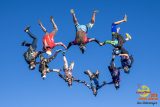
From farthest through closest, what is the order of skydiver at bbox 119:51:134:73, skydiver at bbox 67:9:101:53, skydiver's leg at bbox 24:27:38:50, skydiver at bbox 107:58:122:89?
skydiver at bbox 107:58:122:89 → skydiver's leg at bbox 24:27:38:50 → skydiver at bbox 119:51:134:73 → skydiver at bbox 67:9:101:53

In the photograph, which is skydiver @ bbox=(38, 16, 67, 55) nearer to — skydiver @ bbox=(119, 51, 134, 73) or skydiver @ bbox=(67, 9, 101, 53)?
skydiver @ bbox=(67, 9, 101, 53)

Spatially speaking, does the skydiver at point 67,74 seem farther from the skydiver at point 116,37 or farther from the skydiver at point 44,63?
the skydiver at point 116,37

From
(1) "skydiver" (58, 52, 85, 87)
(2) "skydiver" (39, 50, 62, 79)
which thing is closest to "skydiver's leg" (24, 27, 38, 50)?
(2) "skydiver" (39, 50, 62, 79)

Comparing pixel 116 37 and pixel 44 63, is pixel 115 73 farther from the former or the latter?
pixel 44 63

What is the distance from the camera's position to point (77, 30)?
122ft

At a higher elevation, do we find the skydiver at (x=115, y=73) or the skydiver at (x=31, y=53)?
A: the skydiver at (x=31, y=53)

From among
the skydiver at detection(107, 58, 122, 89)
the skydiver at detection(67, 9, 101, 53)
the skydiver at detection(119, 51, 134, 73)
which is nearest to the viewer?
the skydiver at detection(67, 9, 101, 53)

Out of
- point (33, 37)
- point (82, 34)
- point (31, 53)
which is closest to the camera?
point (82, 34)

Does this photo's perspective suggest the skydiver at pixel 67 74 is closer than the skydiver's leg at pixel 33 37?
No

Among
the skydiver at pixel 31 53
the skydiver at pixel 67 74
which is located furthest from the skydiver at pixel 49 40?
the skydiver at pixel 67 74

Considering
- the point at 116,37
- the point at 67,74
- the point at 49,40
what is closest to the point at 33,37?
the point at 49,40

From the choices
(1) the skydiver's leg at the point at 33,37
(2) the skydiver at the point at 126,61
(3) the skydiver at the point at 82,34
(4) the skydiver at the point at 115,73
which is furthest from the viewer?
(4) the skydiver at the point at 115,73

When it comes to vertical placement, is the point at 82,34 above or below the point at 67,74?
above

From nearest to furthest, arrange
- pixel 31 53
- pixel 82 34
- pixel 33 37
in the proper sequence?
pixel 82 34 → pixel 31 53 → pixel 33 37
